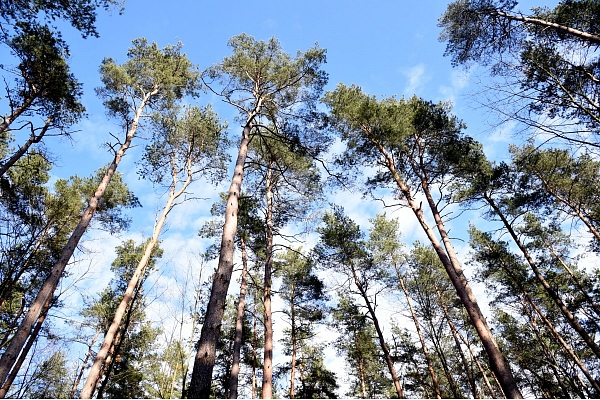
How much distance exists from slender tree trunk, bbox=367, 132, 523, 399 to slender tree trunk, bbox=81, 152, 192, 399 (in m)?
8.00

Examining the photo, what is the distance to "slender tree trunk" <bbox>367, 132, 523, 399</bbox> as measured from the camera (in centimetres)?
A: 571

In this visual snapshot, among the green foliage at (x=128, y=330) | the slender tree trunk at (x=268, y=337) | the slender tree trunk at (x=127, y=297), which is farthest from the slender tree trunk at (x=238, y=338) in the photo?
the green foliage at (x=128, y=330)

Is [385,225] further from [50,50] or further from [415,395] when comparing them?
[50,50]

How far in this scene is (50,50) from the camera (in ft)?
27.6

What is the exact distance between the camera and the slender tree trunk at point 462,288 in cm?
571

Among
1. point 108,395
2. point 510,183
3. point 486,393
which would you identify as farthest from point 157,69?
point 486,393

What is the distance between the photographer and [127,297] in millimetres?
8633

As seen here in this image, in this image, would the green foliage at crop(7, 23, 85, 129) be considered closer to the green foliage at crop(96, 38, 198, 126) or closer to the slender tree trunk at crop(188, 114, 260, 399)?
the green foliage at crop(96, 38, 198, 126)

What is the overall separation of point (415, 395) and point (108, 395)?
19060mm

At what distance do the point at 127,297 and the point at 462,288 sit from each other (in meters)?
9.53

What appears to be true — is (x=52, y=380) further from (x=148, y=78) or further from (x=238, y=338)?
(x=148, y=78)

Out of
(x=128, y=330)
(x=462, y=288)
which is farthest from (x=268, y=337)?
(x=128, y=330)

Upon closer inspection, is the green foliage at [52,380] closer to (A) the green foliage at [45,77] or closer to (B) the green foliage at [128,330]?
(B) the green foliage at [128,330]

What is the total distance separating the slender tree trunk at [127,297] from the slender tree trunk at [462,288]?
800cm
